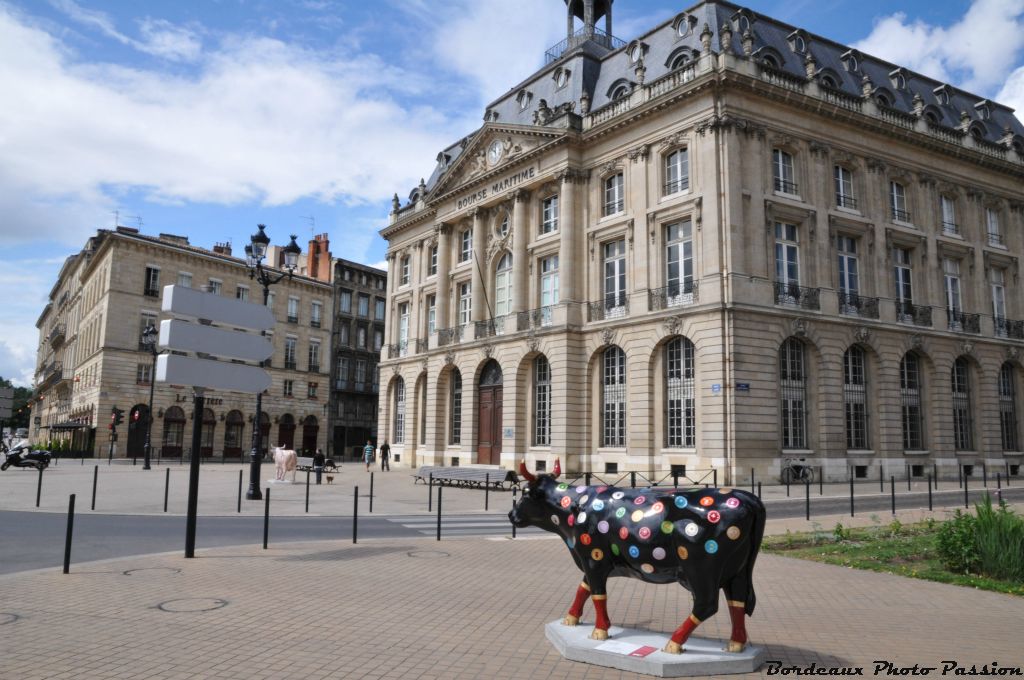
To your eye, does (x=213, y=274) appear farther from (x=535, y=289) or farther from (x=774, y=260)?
(x=774, y=260)

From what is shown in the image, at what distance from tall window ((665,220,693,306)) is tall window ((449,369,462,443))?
14888 mm

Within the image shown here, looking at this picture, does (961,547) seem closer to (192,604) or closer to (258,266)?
(192,604)

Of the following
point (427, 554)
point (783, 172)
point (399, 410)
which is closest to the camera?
point (427, 554)

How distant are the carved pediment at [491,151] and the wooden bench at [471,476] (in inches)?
658

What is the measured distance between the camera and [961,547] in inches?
399

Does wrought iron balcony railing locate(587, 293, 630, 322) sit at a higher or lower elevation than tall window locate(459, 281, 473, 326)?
lower

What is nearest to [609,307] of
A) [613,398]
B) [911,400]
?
[613,398]

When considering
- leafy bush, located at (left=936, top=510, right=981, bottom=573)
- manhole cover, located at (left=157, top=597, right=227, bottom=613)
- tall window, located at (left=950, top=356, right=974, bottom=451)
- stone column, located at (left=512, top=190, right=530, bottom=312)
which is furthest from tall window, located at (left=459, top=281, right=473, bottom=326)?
manhole cover, located at (left=157, top=597, right=227, bottom=613)

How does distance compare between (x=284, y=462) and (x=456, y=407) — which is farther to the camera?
(x=456, y=407)

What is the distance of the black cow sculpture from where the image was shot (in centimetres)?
564

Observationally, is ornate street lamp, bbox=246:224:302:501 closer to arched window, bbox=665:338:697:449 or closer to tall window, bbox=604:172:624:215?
arched window, bbox=665:338:697:449

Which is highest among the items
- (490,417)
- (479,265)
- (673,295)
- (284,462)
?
(479,265)

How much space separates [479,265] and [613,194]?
8.94m

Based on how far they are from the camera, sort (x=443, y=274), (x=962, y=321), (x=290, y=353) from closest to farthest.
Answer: (x=962, y=321)
(x=443, y=274)
(x=290, y=353)
